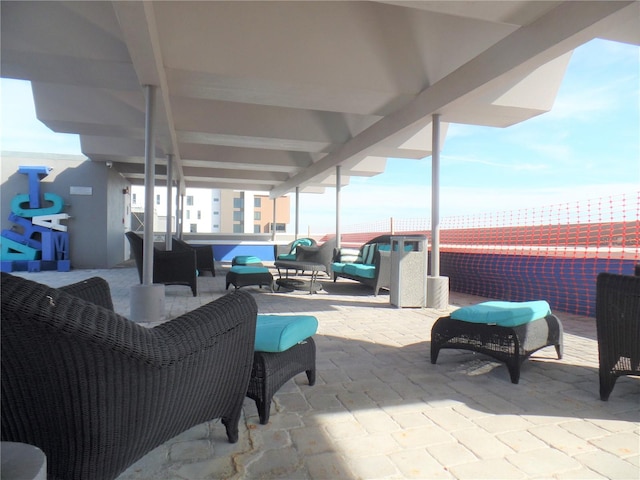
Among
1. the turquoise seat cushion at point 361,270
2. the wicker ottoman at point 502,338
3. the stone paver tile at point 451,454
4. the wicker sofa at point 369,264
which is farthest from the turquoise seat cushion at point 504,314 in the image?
the turquoise seat cushion at point 361,270

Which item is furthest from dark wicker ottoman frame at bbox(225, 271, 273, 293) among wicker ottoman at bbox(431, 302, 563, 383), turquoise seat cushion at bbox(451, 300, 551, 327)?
turquoise seat cushion at bbox(451, 300, 551, 327)

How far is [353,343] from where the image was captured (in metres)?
3.65

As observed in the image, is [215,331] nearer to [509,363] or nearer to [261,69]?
[509,363]

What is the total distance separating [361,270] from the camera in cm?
690

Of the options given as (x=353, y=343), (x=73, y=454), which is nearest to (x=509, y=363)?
(x=353, y=343)

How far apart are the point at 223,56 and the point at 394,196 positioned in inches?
746

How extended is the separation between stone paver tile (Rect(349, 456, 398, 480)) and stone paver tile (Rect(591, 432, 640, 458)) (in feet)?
3.31

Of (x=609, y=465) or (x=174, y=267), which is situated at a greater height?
(x=174, y=267)

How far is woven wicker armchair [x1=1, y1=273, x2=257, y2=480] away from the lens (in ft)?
3.52

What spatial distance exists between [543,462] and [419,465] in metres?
0.54

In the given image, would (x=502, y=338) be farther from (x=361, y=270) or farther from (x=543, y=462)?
(x=361, y=270)

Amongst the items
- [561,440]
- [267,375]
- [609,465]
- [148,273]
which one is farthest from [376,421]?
[148,273]

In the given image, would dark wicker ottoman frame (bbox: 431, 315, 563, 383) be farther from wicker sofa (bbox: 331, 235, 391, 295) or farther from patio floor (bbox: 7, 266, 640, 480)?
wicker sofa (bbox: 331, 235, 391, 295)

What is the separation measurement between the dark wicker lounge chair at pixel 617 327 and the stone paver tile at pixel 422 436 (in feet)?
3.81
